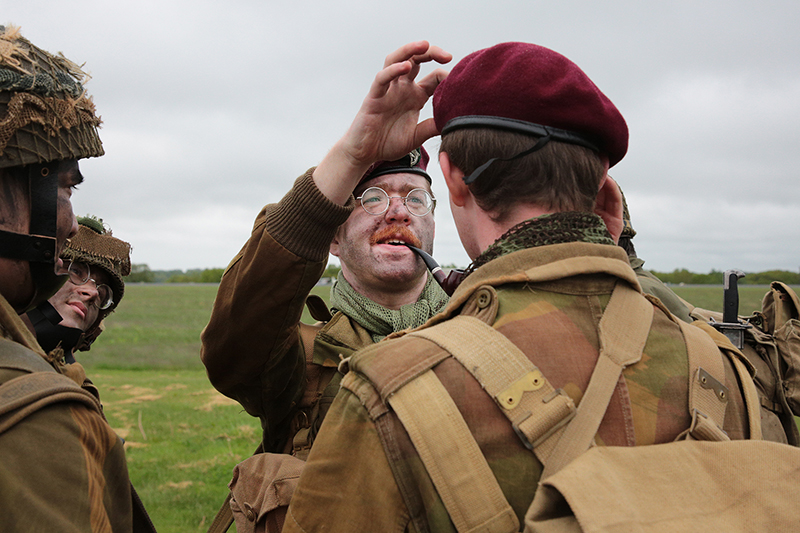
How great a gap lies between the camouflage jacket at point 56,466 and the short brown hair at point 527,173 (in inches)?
53.2

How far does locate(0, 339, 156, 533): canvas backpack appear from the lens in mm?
1528

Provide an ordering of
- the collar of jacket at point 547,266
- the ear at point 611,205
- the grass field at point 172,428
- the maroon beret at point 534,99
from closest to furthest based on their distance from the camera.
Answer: the collar of jacket at point 547,266
the maroon beret at point 534,99
the ear at point 611,205
the grass field at point 172,428

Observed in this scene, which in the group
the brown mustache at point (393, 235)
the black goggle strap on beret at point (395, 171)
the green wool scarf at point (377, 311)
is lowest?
the green wool scarf at point (377, 311)

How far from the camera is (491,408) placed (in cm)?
152

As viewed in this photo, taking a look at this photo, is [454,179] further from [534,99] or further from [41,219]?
[41,219]

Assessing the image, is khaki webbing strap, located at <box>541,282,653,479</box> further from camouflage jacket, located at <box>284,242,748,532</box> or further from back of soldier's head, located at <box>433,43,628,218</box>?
back of soldier's head, located at <box>433,43,628,218</box>

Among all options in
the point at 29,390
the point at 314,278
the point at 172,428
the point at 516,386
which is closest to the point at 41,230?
the point at 29,390

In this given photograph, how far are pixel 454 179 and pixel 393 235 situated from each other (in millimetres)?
1477

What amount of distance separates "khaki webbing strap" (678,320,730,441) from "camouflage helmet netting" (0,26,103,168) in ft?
7.09

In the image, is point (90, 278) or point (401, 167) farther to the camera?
point (90, 278)

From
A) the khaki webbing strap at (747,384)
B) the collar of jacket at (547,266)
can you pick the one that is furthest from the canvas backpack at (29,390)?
the khaki webbing strap at (747,384)

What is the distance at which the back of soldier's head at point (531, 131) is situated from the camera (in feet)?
5.93

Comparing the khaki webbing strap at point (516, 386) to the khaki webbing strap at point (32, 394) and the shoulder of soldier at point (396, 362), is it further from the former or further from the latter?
the khaki webbing strap at point (32, 394)

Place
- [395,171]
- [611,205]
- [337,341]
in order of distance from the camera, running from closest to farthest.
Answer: [611,205]
[337,341]
[395,171]
